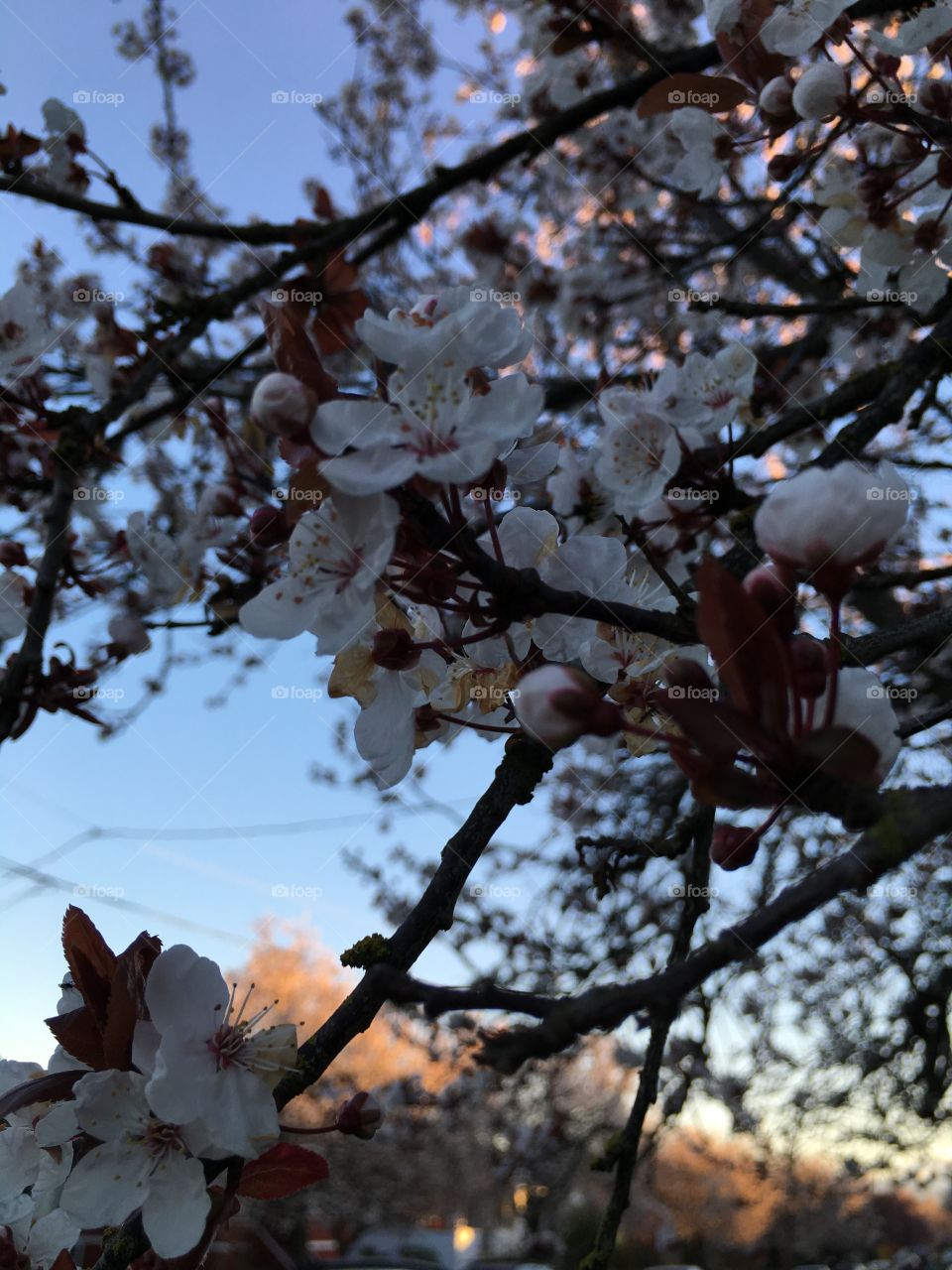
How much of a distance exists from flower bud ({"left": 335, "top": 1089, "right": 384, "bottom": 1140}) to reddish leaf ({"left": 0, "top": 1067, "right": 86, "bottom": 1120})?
0.23 m

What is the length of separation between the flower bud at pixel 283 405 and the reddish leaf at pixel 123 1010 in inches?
18.1

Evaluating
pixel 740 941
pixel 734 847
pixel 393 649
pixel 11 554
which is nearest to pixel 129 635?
pixel 11 554

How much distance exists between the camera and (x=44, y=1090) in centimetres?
79

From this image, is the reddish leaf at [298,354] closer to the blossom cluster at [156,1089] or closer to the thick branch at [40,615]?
the blossom cluster at [156,1089]

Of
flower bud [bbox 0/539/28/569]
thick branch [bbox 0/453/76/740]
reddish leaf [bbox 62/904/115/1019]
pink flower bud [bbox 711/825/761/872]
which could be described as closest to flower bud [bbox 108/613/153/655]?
flower bud [bbox 0/539/28/569]

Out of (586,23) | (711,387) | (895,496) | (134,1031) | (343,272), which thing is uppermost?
(586,23)

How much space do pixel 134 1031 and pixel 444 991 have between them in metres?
0.48

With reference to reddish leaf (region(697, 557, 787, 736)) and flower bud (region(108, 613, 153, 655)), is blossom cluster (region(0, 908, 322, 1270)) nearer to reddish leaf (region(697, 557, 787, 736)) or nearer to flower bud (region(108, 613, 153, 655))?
reddish leaf (region(697, 557, 787, 736))

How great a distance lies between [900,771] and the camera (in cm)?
270

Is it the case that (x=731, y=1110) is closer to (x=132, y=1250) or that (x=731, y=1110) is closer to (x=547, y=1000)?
(x=132, y=1250)

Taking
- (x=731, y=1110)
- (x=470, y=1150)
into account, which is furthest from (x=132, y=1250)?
(x=470, y=1150)

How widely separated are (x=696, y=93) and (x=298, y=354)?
40.1 inches

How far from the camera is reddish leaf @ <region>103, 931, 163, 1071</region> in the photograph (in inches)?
29.9

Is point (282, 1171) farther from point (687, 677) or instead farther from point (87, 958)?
point (687, 677)
